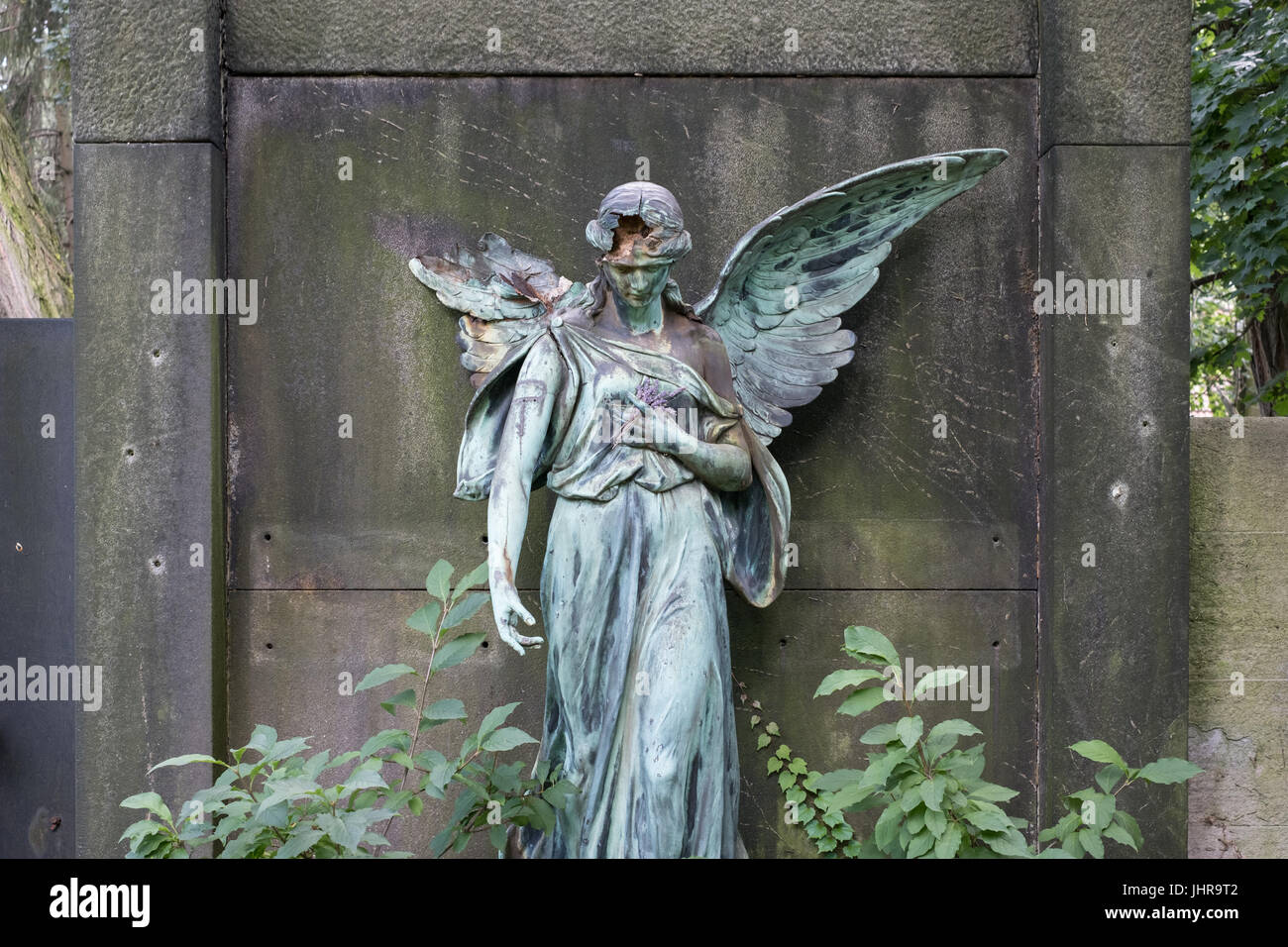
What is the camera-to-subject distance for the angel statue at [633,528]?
3447 millimetres

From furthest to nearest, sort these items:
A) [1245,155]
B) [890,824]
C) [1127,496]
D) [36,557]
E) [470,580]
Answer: [1245,155]
[36,557]
[1127,496]
[470,580]
[890,824]

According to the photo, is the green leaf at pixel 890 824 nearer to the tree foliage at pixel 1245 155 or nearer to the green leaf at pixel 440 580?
the green leaf at pixel 440 580

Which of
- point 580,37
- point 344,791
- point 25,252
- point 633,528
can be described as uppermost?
point 580,37

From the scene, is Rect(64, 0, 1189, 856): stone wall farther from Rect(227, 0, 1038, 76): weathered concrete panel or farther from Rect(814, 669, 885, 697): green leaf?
Rect(814, 669, 885, 697): green leaf

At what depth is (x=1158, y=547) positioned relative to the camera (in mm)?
4285

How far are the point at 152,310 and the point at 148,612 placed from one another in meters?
0.98

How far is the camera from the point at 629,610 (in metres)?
3.55

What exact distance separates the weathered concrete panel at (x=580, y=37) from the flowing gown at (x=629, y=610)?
1.26 metres

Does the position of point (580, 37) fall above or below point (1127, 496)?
above

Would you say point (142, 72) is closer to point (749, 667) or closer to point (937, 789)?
point (749, 667)

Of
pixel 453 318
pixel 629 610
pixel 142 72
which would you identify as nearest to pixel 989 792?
pixel 629 610

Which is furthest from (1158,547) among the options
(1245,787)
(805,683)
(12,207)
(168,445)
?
(12,207)

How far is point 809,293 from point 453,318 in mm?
1192

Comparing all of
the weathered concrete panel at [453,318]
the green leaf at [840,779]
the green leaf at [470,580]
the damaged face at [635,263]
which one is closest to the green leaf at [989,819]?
the green leaf at [840,779]
